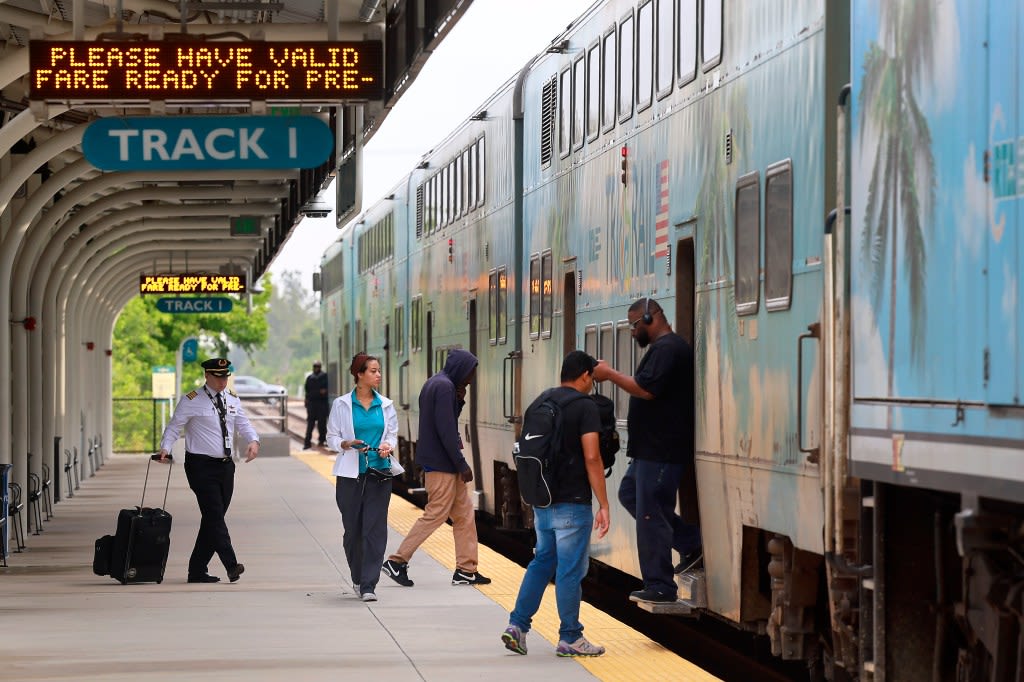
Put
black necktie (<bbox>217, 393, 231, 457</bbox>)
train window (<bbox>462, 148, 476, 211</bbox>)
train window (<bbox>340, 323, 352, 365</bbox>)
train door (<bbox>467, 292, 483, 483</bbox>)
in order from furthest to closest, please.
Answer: train window (<bbox>340, 323, 352, 365</bbox>), train window (<bbox>462, 148, 476, 211</bbox>), train door (<bbox>467, 292, 483, 483</bbox>), black necktie (<bbox>217, 393, 231, 457</bbox>)

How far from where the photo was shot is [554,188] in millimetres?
15406

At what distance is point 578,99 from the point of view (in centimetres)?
1436

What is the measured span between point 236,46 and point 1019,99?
735 cm

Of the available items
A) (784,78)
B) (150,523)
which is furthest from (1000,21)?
(150,523)

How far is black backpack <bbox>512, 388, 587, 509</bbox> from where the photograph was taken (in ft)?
34.1

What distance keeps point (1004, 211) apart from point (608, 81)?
728cm

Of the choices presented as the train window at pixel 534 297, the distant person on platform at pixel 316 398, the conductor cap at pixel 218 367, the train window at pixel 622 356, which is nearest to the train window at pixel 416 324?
the train window at pixel 534 297

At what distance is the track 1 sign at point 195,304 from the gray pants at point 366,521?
70.4ft

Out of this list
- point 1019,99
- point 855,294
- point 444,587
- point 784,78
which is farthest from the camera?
point 444,587

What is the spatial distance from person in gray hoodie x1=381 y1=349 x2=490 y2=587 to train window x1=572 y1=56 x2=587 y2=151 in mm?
1894

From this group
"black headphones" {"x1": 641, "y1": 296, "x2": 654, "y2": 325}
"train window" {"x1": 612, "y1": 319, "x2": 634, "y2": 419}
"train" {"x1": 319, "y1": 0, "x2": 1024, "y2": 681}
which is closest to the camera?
"train" {"x1": 319, "y1": 0, "x2": 1024, "y2": 681}

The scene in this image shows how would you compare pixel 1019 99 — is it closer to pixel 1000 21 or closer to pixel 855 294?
pixel 1000 21

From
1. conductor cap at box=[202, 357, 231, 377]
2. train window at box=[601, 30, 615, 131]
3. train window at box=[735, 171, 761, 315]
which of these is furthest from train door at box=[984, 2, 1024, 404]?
conductor cap at box=[202, 357, 231, 377]

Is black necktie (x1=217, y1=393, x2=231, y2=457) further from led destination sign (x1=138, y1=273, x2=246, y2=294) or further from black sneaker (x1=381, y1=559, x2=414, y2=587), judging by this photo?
led destination sign (x1=138, y1=273, x2=246, y2=294)
